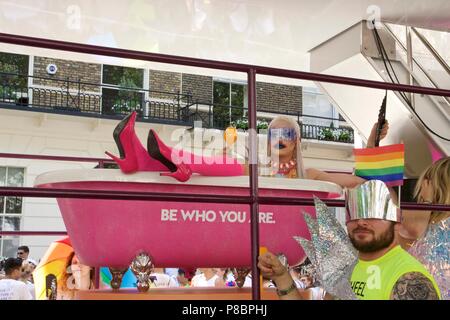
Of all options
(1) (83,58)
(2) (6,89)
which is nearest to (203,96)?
(2) (6,89)

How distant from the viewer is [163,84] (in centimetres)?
1063

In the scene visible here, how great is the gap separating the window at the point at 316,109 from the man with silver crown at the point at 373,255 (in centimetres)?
1004

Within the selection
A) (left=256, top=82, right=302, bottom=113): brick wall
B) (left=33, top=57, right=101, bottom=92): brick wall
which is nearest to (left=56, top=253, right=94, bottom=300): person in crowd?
(left=256, top=82, right=302, bottom=113): brick wall

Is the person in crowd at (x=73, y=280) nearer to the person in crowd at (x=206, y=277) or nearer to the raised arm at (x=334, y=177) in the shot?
the raised arm at (x=334, y=177)

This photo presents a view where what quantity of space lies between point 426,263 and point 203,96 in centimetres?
898

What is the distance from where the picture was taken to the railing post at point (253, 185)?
1363mm

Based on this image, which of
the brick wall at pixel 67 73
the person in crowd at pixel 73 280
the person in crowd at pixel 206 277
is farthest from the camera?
the brick wall at pixel 67 73

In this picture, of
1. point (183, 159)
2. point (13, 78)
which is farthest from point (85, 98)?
point (183, 159)

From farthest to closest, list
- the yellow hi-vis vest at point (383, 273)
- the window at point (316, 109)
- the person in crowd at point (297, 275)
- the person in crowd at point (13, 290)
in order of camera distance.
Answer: the window at point (316, 109) < the person in crowd at point (13, 290) < the person in crowd at point (297, 275) < the yellow hi-vis vest at point (383, 273)

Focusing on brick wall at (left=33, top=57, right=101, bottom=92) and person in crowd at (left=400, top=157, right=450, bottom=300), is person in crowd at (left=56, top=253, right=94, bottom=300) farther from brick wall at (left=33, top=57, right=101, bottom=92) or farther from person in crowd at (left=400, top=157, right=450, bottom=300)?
brick wall at (left=33, top=57, right=101, bottom=92)

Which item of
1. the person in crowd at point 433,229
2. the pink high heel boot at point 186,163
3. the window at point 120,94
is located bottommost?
the person in crowd at point 433,229

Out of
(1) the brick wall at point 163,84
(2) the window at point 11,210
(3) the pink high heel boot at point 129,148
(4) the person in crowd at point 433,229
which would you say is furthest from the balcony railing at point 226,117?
(3) the pink high heel boot at point 129,148

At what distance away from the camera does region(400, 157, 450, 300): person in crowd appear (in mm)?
1444

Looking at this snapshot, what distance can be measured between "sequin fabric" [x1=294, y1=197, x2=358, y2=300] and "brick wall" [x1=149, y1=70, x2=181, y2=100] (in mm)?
9013
